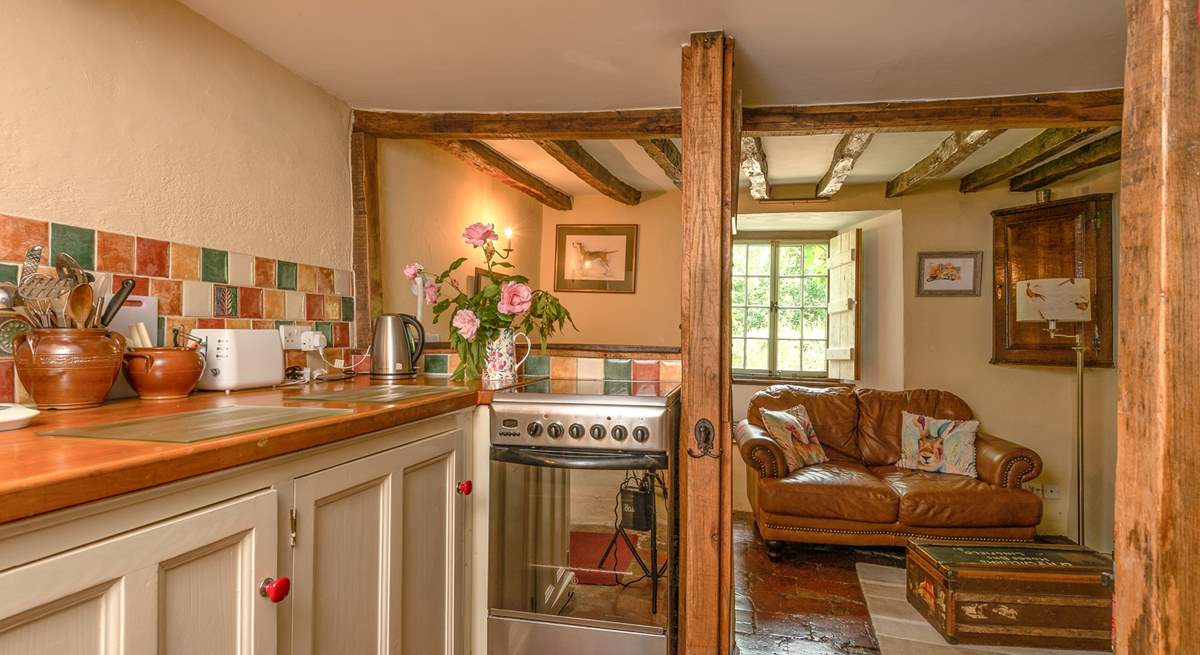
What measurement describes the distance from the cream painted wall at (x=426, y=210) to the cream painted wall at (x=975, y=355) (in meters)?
2.36

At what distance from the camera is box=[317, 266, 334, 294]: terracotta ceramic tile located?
7.60 feet

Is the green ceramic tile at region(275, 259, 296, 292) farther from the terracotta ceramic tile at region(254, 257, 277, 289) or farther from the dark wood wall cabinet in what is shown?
the dark wood wall cabinet

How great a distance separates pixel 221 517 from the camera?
94 centimetres

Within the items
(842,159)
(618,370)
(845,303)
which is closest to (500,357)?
(618,370)

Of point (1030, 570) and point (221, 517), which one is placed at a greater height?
point (221, 517)

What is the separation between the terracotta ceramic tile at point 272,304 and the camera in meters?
2.03

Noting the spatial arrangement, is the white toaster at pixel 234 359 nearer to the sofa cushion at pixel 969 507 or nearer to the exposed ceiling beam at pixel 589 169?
the exposed ceiling beam at pixel 589 169

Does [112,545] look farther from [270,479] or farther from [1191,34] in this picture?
[1191,34]

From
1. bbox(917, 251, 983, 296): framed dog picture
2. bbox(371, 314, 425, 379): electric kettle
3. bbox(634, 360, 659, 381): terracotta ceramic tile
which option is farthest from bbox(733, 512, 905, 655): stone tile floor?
bbox(917, 251, 983, 296): framed dog picture

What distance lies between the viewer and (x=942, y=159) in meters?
3.70

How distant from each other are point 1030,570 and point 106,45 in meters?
3.55

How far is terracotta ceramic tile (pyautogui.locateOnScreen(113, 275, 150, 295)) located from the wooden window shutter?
4231 millimetres

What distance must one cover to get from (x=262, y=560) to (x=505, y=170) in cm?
311

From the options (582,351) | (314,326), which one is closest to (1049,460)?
(582,351)
